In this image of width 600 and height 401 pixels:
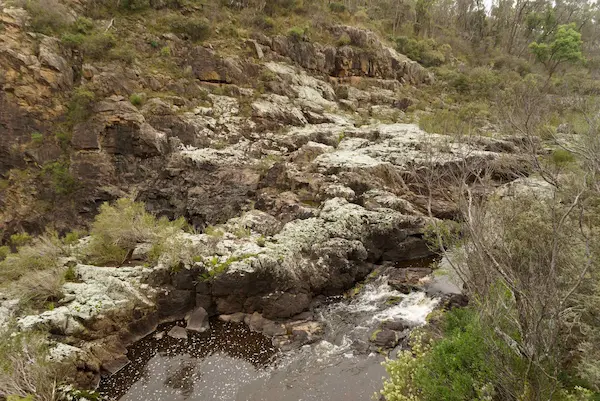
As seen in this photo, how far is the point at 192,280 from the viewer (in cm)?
1227

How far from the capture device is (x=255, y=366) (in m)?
9.95

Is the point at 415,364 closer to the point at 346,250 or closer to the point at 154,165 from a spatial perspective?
the point at 346,250

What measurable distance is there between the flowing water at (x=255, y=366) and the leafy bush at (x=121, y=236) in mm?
3798

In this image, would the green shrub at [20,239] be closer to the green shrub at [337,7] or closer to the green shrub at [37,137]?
the green shrub at [37,137]

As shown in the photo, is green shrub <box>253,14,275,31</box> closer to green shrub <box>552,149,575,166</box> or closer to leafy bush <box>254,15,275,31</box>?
leafy bush <box>254,15,275,31</box>

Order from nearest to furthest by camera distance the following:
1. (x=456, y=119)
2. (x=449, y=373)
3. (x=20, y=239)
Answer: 1. (x=449, y=373)
2. (x=20, y=239)
3. (x=456, y=119)

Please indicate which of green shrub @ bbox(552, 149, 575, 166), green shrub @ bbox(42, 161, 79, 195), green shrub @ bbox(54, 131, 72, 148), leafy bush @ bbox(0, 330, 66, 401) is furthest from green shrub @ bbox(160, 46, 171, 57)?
green shrub @ bbox(552, 149, 575, 166)

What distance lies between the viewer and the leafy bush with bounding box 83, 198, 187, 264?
525 inches

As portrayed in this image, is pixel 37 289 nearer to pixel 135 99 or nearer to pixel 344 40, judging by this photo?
pixel 135 99

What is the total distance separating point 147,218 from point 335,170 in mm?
9723

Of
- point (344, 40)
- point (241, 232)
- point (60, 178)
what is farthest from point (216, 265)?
point (344, 40)

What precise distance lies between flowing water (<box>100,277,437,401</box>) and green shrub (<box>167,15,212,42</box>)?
74.9ft

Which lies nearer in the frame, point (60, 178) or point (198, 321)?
point (198, 321)

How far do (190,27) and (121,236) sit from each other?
A: 19.1 m
